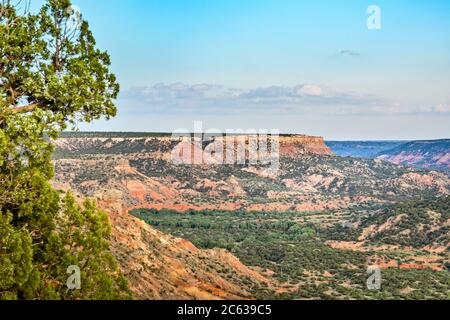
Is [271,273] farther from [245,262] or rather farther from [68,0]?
[68,0]

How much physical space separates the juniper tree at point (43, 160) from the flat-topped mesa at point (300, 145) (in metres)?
132

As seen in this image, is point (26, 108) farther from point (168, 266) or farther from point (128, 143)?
point (128, 143)

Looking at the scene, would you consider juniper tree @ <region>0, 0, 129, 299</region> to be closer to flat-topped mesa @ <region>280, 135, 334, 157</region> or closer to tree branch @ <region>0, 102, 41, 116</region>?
tree branch @ <region>0, 102, 41, 116</region>

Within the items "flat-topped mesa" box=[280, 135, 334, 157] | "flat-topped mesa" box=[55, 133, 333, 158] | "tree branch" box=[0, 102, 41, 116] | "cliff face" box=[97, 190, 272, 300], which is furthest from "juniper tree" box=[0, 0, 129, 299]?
"flat-topped mesa" box=[280, 135, 334, 157]

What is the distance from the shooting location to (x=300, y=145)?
502 ft

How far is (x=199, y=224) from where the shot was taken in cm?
7700

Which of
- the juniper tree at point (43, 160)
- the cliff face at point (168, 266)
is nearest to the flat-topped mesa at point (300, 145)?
the cliff face at point (168, 266)

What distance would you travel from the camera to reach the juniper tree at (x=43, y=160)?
36.9ft

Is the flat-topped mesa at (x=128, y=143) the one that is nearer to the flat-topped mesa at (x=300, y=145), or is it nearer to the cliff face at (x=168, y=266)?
the flat-topped mesa at (x=300, y=145)

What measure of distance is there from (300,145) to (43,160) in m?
143

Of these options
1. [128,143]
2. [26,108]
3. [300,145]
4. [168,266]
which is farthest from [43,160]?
[300,145]
